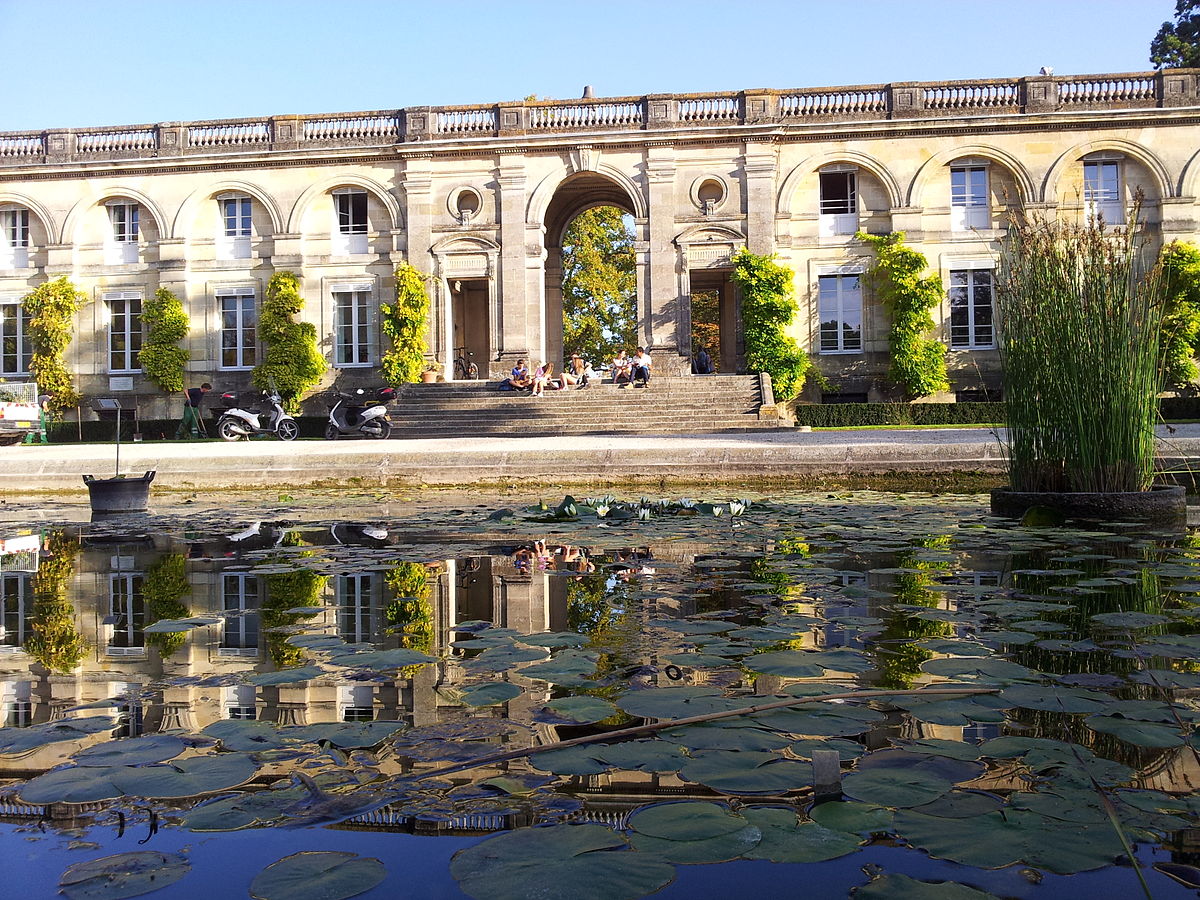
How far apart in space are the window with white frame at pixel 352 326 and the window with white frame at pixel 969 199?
14.7m

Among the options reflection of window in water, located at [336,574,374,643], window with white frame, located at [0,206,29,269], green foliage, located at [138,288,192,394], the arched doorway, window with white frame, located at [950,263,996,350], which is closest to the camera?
reflection of window in water, located at [336,574,374,643]

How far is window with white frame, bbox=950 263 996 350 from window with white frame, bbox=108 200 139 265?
20963 mm

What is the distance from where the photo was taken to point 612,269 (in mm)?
34062

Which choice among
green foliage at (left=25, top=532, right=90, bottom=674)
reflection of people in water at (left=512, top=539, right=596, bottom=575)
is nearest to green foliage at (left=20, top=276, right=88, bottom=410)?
green foliage at (left=25, top=532, right=90, bottom=674)

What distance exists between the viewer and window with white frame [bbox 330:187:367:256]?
24.5 metres

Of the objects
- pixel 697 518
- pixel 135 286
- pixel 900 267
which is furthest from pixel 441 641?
pixel 135 286

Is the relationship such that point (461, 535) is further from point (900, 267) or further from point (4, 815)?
point (900, 267)

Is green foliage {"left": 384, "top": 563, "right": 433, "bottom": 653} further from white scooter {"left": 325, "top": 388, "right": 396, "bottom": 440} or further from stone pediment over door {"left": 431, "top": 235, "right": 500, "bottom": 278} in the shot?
stone pediment over door {"left": 431, "top": 235, "right": 500, "bottom": 278}

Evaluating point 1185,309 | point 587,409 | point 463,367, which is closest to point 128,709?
point 587,409

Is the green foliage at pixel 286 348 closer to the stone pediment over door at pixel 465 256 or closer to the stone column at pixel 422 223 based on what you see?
the stone column at pixel 422 223

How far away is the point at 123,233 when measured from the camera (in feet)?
82.6

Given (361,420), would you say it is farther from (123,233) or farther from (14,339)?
(14,339)

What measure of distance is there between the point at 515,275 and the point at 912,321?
962cm

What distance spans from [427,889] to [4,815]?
772mm
